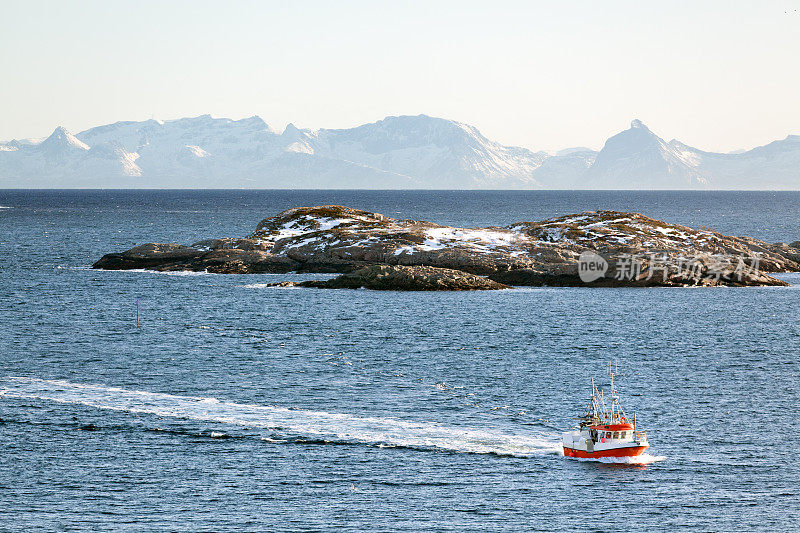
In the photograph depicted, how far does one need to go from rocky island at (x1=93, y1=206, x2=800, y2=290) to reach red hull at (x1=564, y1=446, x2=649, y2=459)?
5908 centimetres

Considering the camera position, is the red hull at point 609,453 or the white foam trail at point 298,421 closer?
the red hull at point 609,453

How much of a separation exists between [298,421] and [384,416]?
15.0ft

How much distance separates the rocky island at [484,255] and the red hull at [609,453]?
59079 millimetres

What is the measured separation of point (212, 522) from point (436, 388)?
2200cm

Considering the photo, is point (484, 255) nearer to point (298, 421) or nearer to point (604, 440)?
point (298, 421)

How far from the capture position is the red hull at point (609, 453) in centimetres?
4097

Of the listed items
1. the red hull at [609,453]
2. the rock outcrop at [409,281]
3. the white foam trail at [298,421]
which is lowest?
the white foam trail at [298,421]

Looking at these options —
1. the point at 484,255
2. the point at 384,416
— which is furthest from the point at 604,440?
the point at 484,255

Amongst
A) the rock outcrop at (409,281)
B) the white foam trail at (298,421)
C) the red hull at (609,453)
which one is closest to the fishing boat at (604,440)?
the red hull at (609,453)

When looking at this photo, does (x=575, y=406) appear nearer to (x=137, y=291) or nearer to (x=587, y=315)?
(x=587, y=315)

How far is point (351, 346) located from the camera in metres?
67.1

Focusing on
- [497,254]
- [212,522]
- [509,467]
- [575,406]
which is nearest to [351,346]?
[575,406]

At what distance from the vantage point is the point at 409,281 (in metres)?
101

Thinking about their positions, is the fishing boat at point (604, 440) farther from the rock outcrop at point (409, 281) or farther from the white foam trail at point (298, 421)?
the rock outcrop at point (409, 281)
